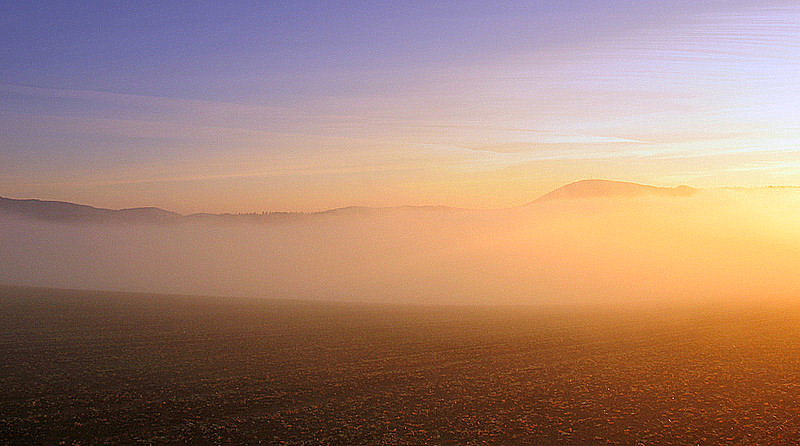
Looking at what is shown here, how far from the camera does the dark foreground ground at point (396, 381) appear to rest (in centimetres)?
1719

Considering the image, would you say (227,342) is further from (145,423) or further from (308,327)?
(145,423)

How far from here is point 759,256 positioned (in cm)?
11662

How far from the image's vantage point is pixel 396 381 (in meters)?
23.7

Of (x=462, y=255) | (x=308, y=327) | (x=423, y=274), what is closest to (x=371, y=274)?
(x=423, y=274)

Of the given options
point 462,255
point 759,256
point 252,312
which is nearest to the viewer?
point 252,312

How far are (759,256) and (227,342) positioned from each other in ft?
367

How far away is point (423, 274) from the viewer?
3999 inches

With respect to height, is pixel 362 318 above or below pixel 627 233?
below

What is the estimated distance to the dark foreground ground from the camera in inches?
677

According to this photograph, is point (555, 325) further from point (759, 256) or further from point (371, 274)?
point (759, 256)

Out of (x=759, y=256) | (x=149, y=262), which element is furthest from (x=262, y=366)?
(x=149, y=262)

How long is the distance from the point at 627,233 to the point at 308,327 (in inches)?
5268

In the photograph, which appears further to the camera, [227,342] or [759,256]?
[759,256]

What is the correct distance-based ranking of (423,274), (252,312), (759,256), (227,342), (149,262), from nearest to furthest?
(227,342)
(252,312)
(423,274)
(759,256)
(149,262)
